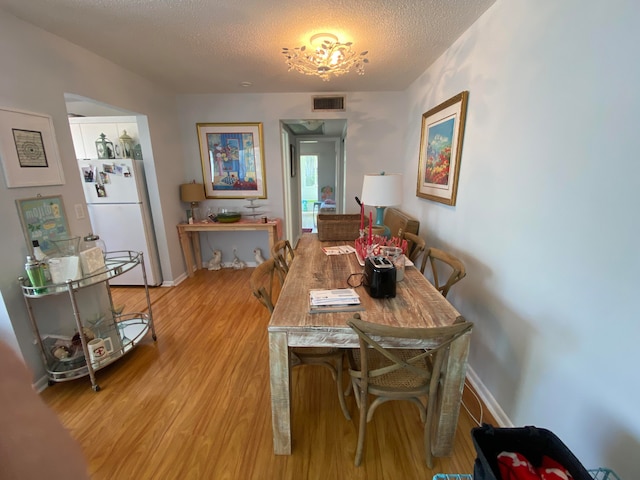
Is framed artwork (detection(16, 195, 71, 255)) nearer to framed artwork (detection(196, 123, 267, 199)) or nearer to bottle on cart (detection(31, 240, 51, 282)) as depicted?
bottle on cart (detection(31, 240, 51, 282))

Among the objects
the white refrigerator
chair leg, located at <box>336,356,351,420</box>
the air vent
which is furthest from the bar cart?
the air vent

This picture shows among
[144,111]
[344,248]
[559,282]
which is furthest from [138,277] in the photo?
[559,282]

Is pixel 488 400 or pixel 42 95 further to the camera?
pixel 42 95

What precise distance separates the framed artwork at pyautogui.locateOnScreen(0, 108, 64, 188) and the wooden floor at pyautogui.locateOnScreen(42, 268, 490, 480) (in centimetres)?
136

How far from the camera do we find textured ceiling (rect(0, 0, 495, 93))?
1544 millimetres

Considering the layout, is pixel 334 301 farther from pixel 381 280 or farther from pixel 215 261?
pixel 215 261

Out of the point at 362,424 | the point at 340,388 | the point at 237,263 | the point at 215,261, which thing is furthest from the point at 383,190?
the point at 215,261

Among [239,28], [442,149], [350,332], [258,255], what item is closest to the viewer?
[350,332]

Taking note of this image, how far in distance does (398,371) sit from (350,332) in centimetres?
38

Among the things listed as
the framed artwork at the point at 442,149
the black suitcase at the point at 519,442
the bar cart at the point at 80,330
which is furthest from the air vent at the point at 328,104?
the black suitcase at the point at 519,442

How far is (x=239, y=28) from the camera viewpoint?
1.79 meters

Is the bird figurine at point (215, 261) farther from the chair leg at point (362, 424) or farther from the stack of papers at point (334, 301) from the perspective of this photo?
the chair leg at point (362, 424)

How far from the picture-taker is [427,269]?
8.59ft

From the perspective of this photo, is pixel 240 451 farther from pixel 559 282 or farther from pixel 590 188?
pixel 590 188
